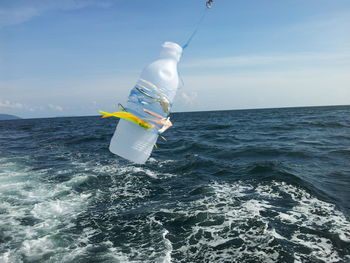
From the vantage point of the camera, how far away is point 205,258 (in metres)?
5.00

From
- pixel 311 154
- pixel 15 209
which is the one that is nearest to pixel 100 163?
pixel 15 209

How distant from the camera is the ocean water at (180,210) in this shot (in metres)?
5.21

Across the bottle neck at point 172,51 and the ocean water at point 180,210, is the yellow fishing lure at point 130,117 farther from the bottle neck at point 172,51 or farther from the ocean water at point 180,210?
the ocean water at point 180,210

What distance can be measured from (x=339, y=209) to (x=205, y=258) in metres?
4.56

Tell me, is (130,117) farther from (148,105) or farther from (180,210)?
(180,210)

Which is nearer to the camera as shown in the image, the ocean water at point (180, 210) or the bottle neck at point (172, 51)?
the bottle neck at point (172, 51)

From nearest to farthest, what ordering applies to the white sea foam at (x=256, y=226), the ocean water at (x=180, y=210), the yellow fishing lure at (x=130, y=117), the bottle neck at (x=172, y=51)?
the yellow fishing lure at (x=130, y=117)
the bottle neck at (x=172, y=51)
the white sea foam at (x=256, y=226)
the ocean water at (x=180, y=210)

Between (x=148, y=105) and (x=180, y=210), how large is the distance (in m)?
4.14

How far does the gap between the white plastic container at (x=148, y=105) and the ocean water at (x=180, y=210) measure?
2.41 metres

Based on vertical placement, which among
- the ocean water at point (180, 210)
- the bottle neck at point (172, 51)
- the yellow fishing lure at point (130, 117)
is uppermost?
the bottle neck at point (172, 51)

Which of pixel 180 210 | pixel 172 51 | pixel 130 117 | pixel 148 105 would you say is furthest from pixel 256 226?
pixel 172 51

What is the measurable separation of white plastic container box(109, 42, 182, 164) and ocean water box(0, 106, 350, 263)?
7.90ft

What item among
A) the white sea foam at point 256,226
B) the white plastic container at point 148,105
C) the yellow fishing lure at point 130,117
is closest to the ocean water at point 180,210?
the white sea foam at point 256,226

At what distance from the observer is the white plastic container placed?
13.3ft
